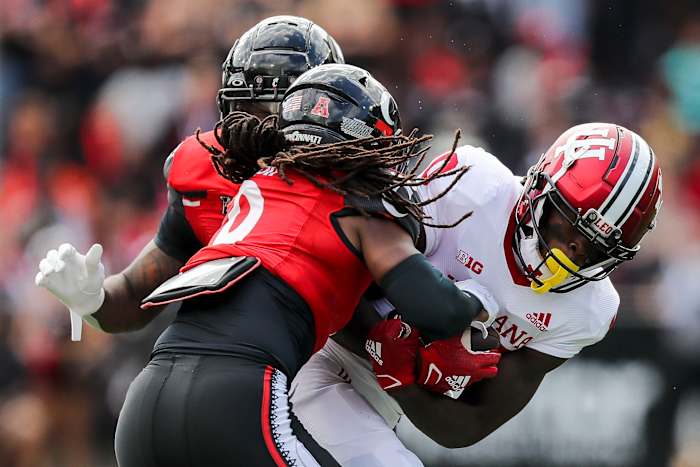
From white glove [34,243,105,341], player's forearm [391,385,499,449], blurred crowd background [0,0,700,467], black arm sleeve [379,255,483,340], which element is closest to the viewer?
black arm sleeve [379,255,483,340]

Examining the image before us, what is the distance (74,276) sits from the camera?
4102mm

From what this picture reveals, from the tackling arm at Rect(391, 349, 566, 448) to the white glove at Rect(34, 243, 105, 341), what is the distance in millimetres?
1155

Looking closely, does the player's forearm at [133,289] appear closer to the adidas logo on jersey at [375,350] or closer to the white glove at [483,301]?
the adidas logo on jersey at [375,350]

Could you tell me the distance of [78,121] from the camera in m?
9.30

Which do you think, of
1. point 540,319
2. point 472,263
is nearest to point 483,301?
point 472,263

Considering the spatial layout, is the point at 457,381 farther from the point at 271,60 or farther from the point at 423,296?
the point at 271,60

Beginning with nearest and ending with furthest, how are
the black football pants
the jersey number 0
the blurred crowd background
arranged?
the black football pants < the jersey number 0 < the blurred crowd background

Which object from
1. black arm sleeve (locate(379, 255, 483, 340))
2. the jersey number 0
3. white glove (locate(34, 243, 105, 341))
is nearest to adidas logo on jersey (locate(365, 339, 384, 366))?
black arm sleeve (locate(379, 255, 483, 340))

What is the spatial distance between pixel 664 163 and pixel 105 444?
13.4 ft

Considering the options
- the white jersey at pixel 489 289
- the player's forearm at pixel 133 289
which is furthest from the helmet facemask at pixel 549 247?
the player's forearm at pixel 133 289

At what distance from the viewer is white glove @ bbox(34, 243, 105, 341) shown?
406cm

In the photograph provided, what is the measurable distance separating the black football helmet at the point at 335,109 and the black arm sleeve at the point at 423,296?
46 centimetres

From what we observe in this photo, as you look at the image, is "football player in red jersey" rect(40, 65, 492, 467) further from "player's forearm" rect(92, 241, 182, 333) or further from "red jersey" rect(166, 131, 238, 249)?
"player's forearm" rect(92, 241, 182, 333)

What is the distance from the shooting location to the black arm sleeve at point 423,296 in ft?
11.4
